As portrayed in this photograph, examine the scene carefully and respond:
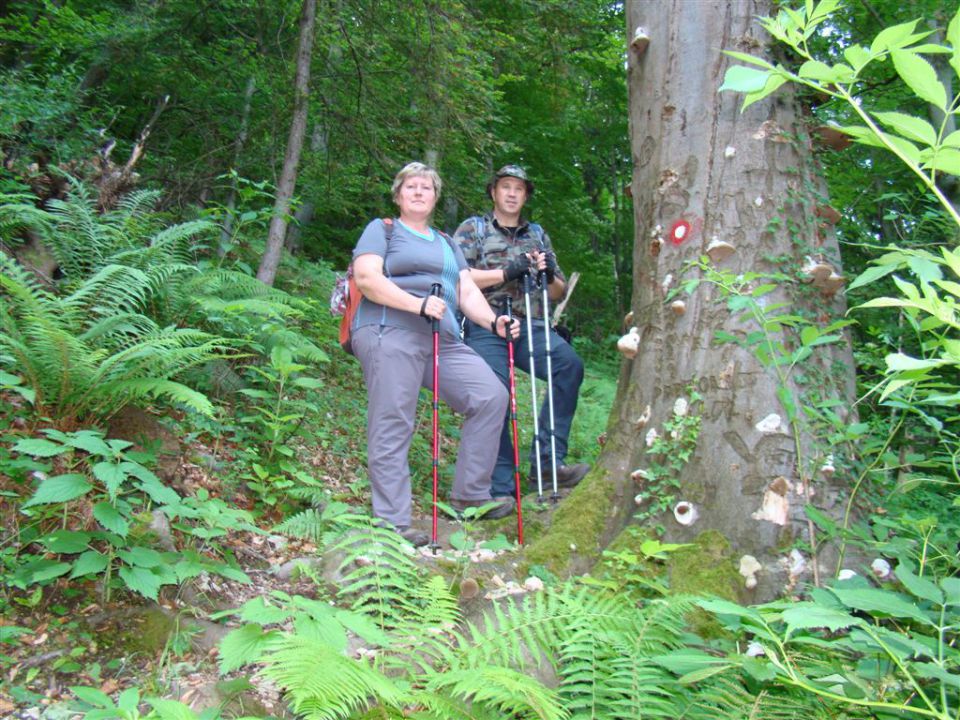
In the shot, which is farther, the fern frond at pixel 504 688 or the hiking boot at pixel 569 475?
the hiking boot at pixel 569 475

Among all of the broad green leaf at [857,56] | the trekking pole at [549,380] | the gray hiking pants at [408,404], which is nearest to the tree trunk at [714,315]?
the gray hiking pants at [408,404]

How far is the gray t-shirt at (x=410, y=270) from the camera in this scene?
4723mm

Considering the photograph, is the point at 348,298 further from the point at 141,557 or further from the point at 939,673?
the point at 939,673

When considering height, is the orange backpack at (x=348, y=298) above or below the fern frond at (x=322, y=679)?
above

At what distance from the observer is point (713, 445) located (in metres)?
3.76

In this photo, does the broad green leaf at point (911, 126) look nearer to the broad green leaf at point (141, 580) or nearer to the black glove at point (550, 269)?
the broad green leaf at point (141, 580)

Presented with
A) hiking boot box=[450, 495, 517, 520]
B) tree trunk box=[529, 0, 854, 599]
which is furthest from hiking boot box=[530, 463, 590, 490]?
tree trunk box=[529, 0, 854, 599]

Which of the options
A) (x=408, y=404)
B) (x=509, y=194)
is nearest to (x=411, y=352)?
(x=408, y=404)

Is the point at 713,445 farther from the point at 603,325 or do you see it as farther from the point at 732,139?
the point at 603,325

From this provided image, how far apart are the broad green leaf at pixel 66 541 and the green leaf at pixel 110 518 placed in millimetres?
119

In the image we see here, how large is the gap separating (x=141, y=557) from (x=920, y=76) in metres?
3.29

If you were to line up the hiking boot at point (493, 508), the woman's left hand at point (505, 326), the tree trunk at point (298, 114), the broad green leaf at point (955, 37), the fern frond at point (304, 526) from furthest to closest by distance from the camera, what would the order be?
the tree trunk at point (298, 114) → the woman's left hand at point (505, 326) → the hiking boot at point (493, 508) → the fern frond at point (304, 526) → the broad green leaf at point (955, 37)

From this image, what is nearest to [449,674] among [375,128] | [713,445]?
[713,445]

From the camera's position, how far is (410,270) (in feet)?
16.0
